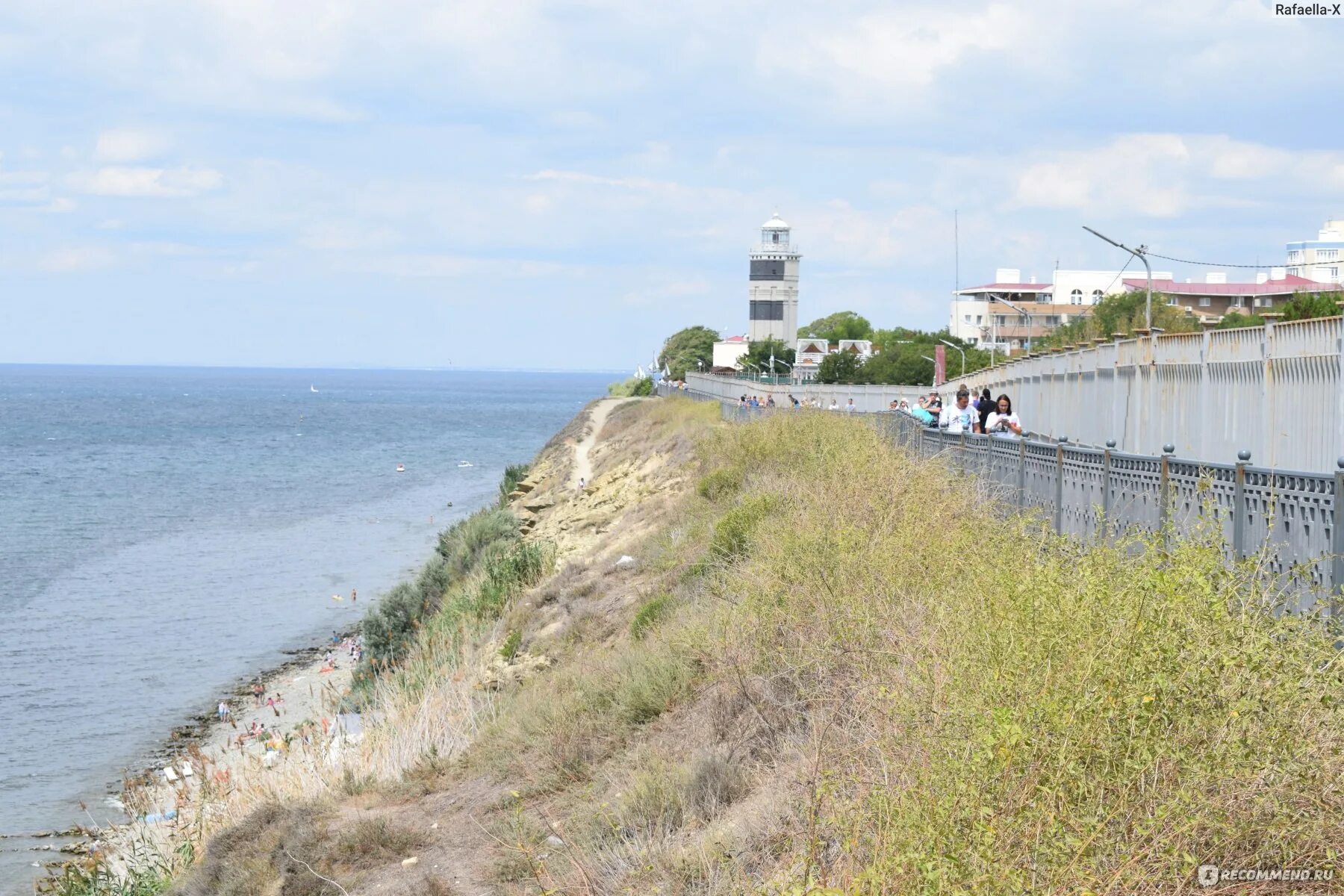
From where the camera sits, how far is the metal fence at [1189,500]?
6.27 metres

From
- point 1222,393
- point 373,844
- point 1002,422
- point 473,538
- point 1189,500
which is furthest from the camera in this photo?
point 473,538

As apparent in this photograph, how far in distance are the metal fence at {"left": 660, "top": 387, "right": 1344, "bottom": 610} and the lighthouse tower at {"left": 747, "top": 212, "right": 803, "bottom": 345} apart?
106 metres

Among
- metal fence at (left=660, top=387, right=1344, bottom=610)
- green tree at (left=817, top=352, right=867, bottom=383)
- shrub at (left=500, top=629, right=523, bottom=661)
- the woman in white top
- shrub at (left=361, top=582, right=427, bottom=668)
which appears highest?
green tree at (left=817, top=352, right=867, bottom=383)

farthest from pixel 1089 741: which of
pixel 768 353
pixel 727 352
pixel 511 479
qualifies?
pixel 727 352

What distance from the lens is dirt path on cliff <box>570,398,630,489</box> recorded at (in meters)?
47.5

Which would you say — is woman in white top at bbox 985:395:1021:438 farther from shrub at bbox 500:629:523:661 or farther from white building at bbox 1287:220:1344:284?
white building at bbox 1287:220:1344:284

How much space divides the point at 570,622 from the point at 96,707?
1139 centimetres

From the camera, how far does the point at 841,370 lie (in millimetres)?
89875

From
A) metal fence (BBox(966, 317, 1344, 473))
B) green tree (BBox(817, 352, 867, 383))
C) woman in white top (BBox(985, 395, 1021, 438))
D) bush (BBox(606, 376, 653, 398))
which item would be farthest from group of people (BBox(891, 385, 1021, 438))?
green tree (BBox(817, 352, 867, 383))

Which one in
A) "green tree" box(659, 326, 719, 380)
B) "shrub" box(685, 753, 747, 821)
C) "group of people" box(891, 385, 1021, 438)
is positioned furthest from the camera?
"green tree" box(659, 326, 719, 380)

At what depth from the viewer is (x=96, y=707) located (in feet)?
76.1

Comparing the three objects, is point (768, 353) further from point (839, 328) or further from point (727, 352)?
point (839, 328)

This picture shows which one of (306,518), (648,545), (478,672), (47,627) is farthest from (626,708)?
(306,518)

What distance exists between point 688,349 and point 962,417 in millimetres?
132344
